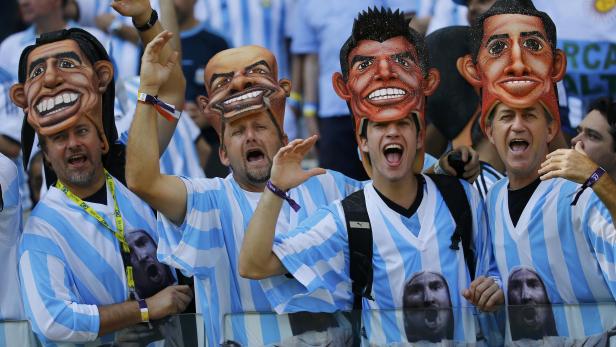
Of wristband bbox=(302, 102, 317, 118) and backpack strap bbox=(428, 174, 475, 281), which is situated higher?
wristband bbox=(302, 102, 317, 118)

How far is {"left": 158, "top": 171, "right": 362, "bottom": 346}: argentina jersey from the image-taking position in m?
5.03

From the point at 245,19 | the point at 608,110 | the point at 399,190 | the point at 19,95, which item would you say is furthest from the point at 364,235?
the point at 245,19

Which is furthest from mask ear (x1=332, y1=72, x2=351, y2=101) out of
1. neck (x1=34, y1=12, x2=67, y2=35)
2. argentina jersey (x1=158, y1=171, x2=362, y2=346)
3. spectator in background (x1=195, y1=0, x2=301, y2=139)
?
neck (x1=34, y1=12, x2=67, y2=35)

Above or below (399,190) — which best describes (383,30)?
above

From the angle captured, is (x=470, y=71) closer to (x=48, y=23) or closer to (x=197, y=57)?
(x=197, y=57)

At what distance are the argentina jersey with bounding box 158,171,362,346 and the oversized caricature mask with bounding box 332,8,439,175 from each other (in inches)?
14.3

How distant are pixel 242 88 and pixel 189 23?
2.33 meters

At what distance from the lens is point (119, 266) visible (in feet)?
17.0

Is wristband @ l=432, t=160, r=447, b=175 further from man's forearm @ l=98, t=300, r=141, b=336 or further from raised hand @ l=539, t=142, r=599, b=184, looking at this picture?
man's forearm @ l=98, t=300, r=141, b=336

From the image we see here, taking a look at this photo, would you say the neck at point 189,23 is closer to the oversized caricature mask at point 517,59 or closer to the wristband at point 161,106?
the wristband at point 161,106

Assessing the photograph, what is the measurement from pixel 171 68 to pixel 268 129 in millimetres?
456

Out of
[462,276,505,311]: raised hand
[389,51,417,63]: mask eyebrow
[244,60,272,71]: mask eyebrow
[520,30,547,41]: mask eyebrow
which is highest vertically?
[244,60,272,71]: mask eyebrow

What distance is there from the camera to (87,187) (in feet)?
17.5

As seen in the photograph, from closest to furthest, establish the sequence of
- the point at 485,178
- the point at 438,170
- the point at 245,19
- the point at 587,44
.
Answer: the point at 438,170, the point at 485,178, the point at 587,44, the point at 245,19
